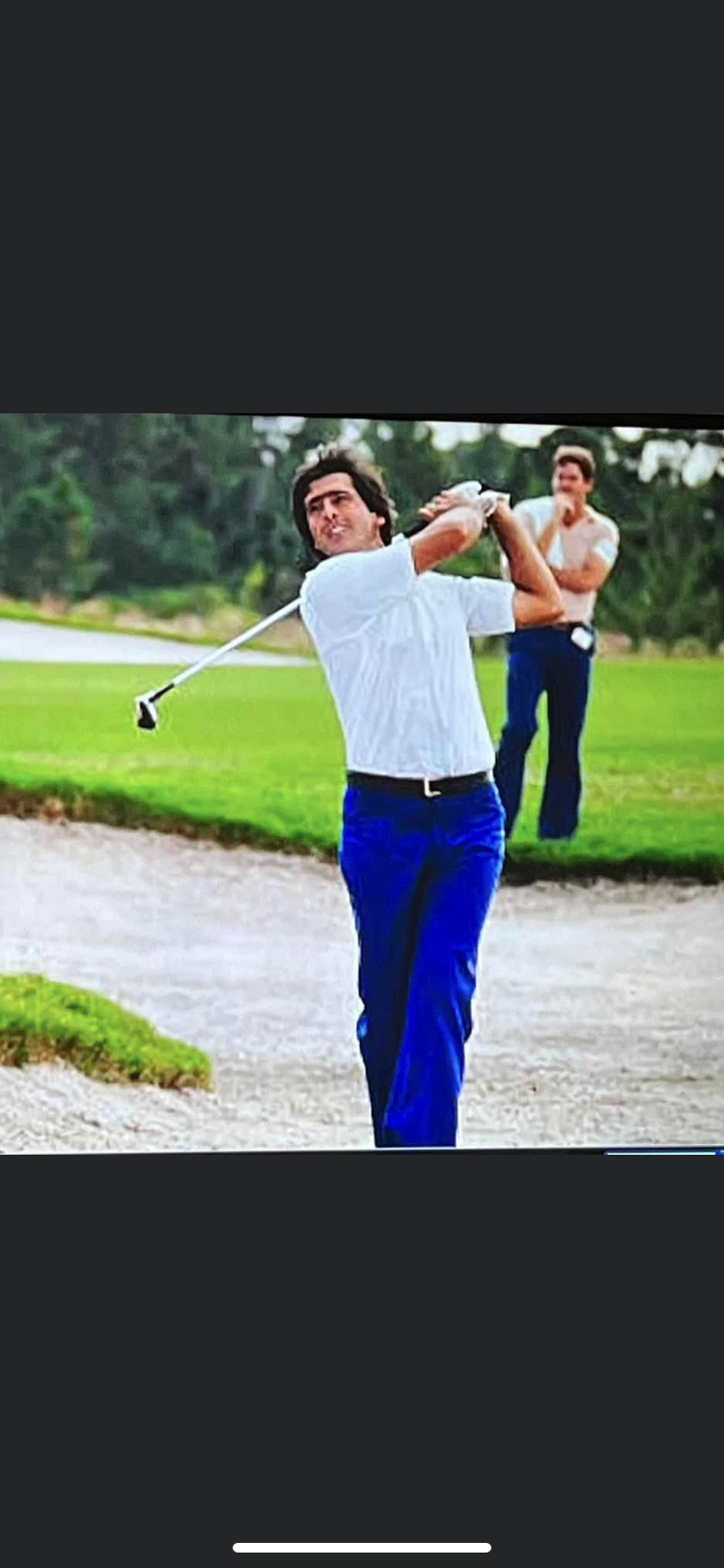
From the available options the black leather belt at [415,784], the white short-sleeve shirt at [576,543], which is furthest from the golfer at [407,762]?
the white short-sleeve shirt at [576,543]

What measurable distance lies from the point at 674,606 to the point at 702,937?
0.88 m

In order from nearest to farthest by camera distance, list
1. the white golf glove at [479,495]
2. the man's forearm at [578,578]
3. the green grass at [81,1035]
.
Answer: the green grass at [81,1035] < the white golf glove at [479,495] < the man's forearm at [578,578]

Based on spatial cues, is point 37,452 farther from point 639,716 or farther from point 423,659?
point 639,716

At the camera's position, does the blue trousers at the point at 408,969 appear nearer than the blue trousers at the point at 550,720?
Yes

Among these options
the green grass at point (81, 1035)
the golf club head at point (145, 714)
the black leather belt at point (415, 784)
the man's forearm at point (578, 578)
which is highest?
the man's forearm at point (578, 578)

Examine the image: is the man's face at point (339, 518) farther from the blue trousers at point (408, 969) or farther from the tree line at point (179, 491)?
the blue trousers at point (408, 969)

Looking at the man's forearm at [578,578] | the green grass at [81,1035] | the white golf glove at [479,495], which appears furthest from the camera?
the man's forearm at [578,578]

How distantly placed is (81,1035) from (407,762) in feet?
3.49

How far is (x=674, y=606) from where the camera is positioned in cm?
645

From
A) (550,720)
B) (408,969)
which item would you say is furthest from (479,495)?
(408,969)

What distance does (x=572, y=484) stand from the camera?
6332 millimetres

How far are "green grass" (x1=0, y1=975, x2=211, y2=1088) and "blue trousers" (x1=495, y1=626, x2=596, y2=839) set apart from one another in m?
1.06

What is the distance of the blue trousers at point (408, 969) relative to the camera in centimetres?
618

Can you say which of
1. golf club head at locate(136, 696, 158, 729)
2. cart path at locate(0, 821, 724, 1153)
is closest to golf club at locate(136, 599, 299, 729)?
golf club head at locate(136, 696, 158, 729)
